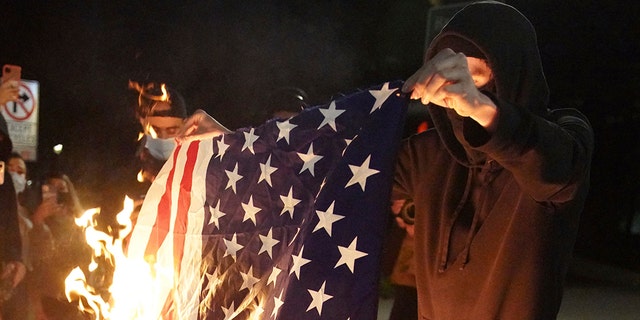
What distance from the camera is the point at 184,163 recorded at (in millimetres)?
3051

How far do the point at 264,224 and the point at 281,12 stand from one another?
1494cm

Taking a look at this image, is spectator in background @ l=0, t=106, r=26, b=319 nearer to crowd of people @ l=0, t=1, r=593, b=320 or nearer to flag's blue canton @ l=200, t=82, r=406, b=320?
flag's blue canton @ l=200, t=82, r=406, b=320

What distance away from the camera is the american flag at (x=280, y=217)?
203 centimetres

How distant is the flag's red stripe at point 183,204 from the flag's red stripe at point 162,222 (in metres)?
0.07

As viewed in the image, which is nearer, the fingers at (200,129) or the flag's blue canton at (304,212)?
the flag's blue canton at (304,212)

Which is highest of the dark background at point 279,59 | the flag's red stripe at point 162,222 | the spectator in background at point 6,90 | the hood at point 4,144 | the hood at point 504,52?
the hood at point 504,52

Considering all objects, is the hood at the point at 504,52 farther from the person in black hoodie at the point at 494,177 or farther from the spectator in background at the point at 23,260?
the spectator in background at the point at 23,260

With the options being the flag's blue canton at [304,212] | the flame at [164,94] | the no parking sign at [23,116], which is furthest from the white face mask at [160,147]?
the no parking sign at [23,116]

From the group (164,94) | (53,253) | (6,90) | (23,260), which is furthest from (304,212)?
(53,253)

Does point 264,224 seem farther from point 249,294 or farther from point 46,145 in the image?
point 46,145

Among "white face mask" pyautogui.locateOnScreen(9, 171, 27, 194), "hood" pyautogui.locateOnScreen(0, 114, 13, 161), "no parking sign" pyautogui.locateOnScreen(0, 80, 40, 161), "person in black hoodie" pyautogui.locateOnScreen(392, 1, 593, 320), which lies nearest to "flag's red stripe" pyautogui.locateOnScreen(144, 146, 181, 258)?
"person in black hoodie" pyautogui.locateOnScreen(392, 1, 593, 320)

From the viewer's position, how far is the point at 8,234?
16.3 feet

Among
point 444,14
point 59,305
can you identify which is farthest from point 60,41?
point 444,14

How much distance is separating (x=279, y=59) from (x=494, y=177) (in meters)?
15.3
